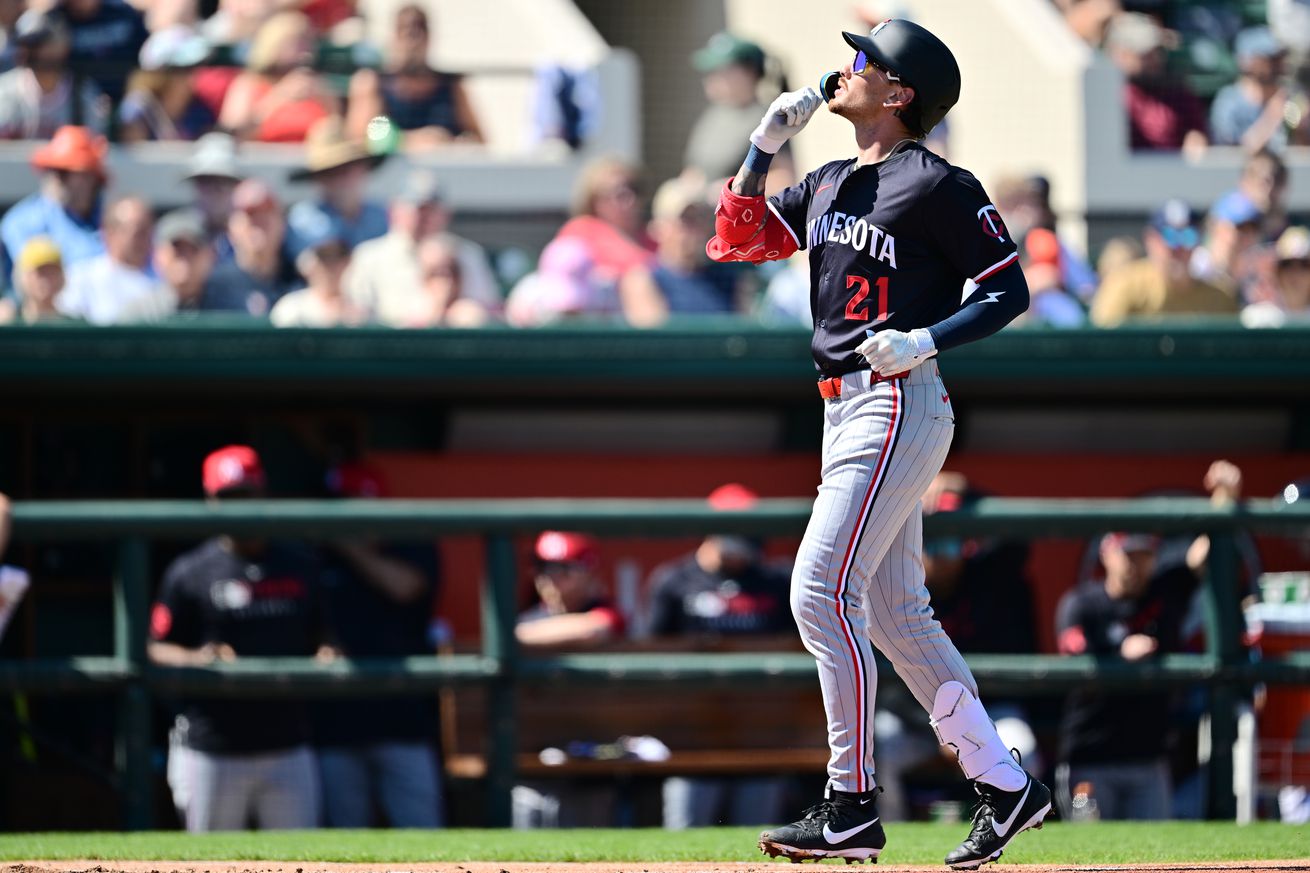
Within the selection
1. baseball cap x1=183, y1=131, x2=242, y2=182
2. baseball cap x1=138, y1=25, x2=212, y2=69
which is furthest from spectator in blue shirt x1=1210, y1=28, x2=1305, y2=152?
baseball cap x1=138, y1=25, x2=212, y2=69

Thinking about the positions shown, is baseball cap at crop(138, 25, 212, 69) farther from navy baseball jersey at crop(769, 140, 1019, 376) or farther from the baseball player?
navy baseball jersey at crop(769, 140, 1019, 376)

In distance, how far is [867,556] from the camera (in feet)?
13.4

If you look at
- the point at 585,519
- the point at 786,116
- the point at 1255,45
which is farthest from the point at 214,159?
the point at 1255,45

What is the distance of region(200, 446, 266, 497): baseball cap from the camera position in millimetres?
6703

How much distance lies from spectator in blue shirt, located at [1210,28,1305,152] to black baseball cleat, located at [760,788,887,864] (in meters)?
7.02

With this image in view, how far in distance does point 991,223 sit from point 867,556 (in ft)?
2.53

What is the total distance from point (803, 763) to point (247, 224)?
3.45 meters

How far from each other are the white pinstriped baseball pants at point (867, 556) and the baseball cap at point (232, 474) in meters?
3.13

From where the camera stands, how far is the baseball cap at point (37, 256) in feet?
24.8

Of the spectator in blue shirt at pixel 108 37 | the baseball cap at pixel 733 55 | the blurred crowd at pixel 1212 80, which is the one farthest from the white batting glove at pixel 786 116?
the blurred crowd at pixel 1212 80

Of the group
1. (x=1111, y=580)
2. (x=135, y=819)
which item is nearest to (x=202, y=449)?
(x=135, y=819)

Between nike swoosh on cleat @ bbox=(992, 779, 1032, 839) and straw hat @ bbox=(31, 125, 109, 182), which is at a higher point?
straw hat @ bbox=(31, 125, 109, 182)

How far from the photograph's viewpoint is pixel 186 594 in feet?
22.1

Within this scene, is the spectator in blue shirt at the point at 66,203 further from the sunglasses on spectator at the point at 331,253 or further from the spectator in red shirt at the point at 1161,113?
the spectator in red shirt at the point at 1161,113
